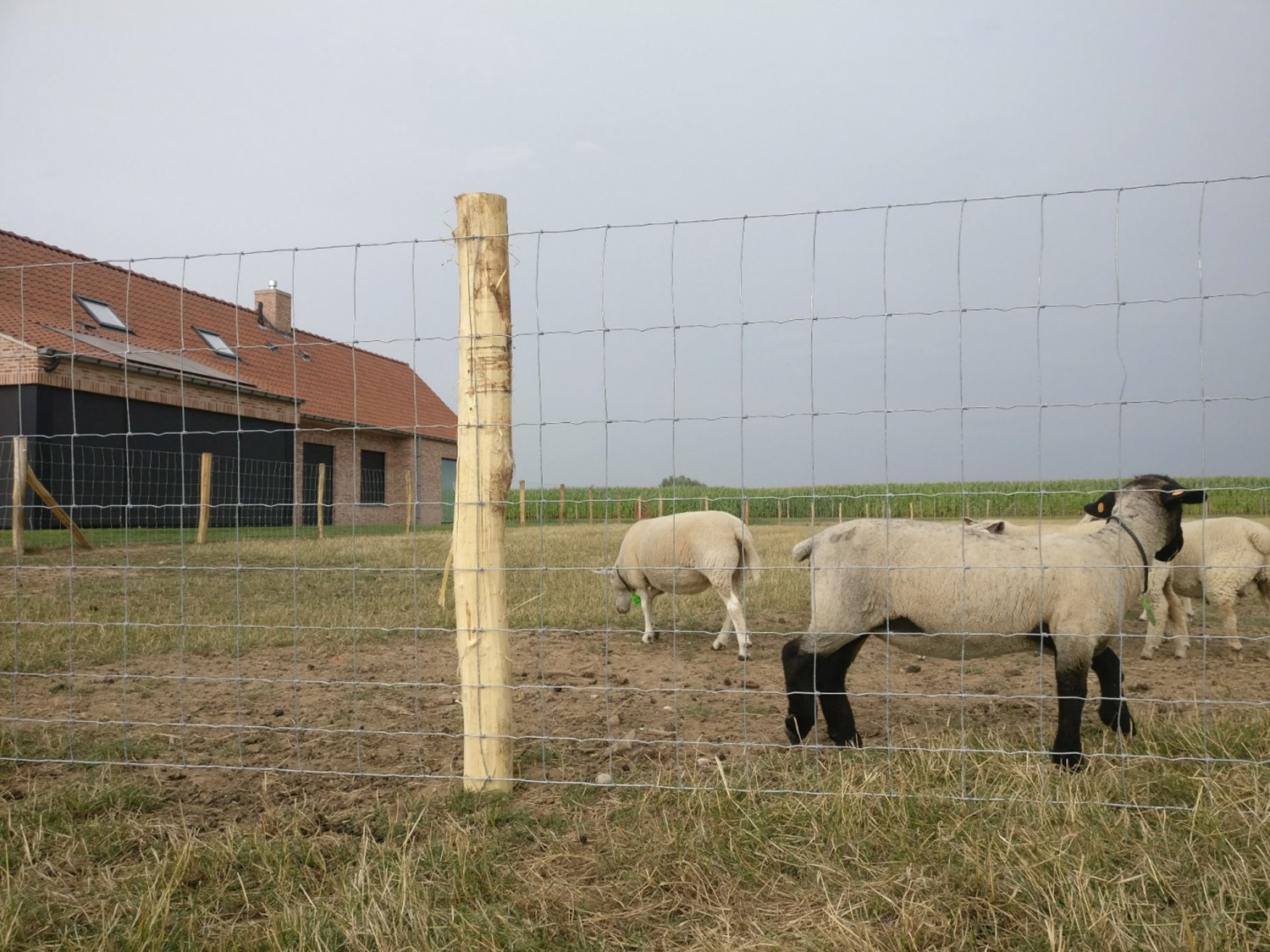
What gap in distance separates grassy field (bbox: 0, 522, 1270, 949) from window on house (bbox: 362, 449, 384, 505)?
24566 mm

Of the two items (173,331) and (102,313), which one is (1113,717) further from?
(173,331)

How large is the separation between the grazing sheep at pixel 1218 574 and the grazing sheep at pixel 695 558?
3498mm

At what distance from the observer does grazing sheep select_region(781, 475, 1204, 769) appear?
4352mm

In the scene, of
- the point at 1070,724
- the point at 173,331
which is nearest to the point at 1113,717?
the point at 1070,724

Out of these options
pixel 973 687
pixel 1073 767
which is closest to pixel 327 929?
pixel 1073 767

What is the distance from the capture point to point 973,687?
20.4ft

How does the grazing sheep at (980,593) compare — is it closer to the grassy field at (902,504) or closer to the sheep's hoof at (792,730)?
the sheep's hoof at (792,730)

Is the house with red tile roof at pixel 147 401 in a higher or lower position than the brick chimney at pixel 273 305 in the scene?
lower

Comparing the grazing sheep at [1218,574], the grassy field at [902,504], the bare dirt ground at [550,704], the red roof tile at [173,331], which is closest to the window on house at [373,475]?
the red roof tile at [173,331]

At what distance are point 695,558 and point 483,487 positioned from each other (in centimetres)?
448

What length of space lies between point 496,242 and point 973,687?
179 inches

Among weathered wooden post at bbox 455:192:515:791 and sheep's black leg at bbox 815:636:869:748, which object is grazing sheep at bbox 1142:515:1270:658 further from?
weathered wooden post at bbox 455:192:515:791

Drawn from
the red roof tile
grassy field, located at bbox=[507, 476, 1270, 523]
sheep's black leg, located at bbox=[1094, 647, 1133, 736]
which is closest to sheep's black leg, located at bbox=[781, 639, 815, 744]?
sheep's black leg, located at bbox=[1094, 647, 1133, 736]

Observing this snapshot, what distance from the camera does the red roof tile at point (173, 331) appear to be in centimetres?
1850
